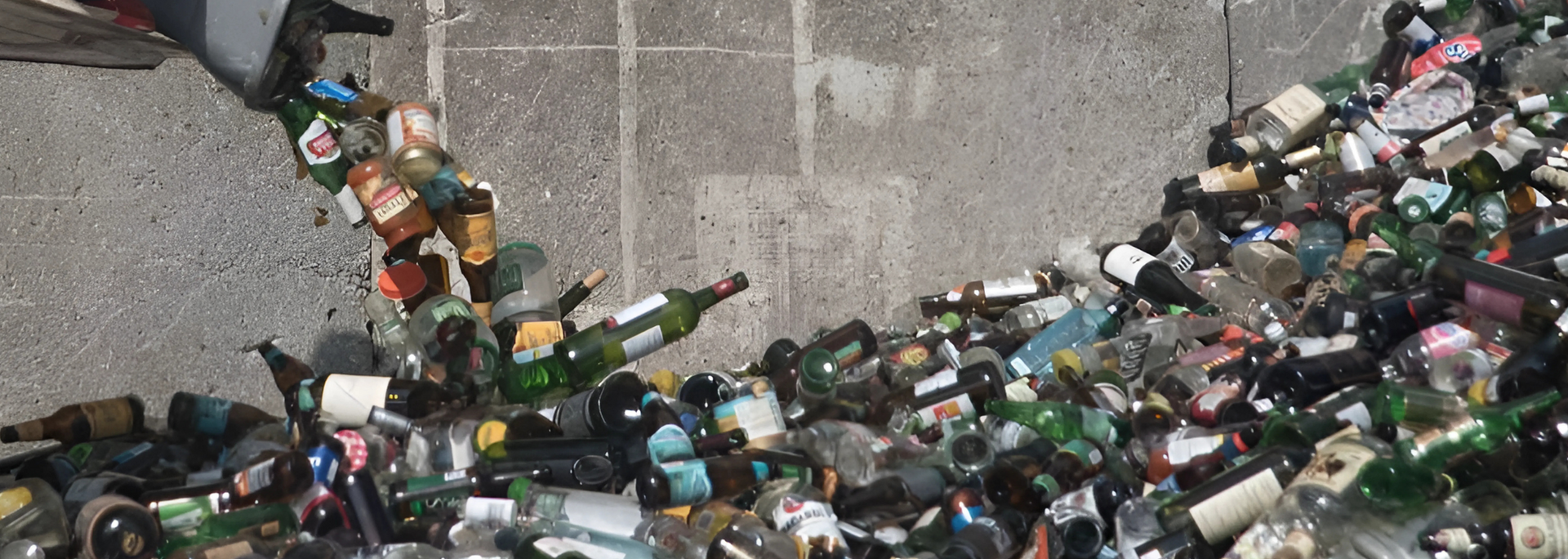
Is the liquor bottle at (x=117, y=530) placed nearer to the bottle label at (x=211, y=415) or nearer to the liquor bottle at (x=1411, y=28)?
the bottle label at (x=211, y=415)

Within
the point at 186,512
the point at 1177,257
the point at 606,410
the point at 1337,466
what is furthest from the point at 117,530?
Result: the point at 1177,257

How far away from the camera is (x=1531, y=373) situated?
2076 millimetres

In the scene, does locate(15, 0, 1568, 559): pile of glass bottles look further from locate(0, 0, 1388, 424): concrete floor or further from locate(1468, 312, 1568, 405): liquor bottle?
locate(0, 0, 1388, 424): concrete floor

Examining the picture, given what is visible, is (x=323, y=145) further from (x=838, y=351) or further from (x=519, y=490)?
(x=838, y=351)

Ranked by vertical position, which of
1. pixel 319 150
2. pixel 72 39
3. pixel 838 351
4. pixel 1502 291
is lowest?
pixel 838 351

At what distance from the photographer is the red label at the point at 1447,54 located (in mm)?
3254

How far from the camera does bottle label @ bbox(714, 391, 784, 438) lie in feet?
7.75

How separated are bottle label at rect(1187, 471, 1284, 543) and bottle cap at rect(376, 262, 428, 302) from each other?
184cm

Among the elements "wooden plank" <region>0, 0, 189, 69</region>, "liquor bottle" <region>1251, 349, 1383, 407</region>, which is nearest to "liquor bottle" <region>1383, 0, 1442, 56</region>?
"liquor bottle" <region>1251, 349, 1383, 407</region>

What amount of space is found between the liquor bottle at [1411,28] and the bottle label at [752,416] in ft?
7.96

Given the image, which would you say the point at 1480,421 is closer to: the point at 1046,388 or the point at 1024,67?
the point at 1046,388

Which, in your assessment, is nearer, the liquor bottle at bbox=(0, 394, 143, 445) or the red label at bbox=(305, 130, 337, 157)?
the liquor bottle at bbox=(0, 394, 143, 445)

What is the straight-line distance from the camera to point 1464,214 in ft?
9.15

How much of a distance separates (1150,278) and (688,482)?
5.20ft
